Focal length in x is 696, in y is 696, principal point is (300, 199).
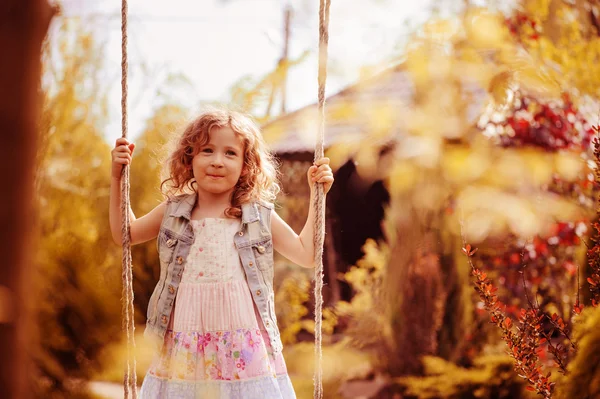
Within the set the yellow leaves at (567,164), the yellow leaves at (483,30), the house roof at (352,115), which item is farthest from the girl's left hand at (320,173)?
the yellow leaves at (483,30)

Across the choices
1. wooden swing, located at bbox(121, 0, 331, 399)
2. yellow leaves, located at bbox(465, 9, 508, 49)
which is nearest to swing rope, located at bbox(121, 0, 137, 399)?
wooden swing, located at bbox(121, 0, 331, 399)

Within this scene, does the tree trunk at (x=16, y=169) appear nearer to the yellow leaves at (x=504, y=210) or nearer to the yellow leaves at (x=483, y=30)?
the yellow leaves at (x=504, y=210)

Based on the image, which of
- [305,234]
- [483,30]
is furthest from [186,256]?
[483,30]

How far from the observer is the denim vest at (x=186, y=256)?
2049 millimetres

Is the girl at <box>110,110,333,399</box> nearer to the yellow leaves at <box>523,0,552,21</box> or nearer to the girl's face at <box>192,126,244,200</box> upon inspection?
the girl's face at <box>192,126,244,200</box>

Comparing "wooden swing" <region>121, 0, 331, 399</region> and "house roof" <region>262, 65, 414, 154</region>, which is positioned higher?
"house roof" <region>262, 65, 414, 154</region>

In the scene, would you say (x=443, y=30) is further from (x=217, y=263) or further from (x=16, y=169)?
(x=16, y=169)

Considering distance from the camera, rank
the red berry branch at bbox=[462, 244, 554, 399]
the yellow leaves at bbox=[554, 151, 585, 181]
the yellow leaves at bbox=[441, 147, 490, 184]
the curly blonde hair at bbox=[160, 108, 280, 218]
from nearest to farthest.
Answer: the curly blonde hair at bbox=[160, 108, 280, 218] → the red berry branch at bbox=[462, 244, 554, 399] → the yellow leaves at bbox=[554, 151, 585, 181] → the yellow leaves at bbox=[441, 147, 490, 184]

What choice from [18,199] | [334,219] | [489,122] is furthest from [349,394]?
[18,199]

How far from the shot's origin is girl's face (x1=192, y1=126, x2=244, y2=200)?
211 centimetres

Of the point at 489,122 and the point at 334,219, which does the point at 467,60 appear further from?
the point at 334,219

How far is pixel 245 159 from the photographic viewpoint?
7.34ft

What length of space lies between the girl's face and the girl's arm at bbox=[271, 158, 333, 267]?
7.5 inches

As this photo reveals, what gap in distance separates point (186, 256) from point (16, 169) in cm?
138
